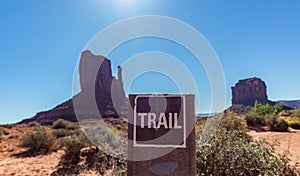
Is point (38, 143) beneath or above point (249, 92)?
beneath

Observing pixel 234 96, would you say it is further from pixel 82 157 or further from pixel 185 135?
pixel 185 135

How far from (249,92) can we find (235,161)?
73.0 metres

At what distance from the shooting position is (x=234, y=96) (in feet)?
235

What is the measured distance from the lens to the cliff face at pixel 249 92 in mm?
70625

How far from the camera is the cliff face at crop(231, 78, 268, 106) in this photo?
7062cm

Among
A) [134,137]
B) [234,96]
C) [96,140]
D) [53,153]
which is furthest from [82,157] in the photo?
[234,96]

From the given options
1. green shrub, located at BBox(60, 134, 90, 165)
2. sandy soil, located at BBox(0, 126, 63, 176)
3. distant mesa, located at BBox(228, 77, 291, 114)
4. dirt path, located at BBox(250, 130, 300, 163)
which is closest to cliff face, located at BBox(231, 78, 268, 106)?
distant mesa, located at BBox(228, 77, 291, 114)

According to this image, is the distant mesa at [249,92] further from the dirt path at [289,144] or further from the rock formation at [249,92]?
the dirt path at [289,144]

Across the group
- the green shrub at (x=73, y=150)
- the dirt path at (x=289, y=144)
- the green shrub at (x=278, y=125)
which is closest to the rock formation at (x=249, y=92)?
the green shrub at (x=278, y=125)

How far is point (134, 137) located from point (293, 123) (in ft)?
69.9

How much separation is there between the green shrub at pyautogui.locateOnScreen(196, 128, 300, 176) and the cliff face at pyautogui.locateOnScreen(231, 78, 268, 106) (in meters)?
68.5

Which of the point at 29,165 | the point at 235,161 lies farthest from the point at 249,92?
the point at 235,161

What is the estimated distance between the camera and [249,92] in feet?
237

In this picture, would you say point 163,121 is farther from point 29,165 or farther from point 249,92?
point 249,92
